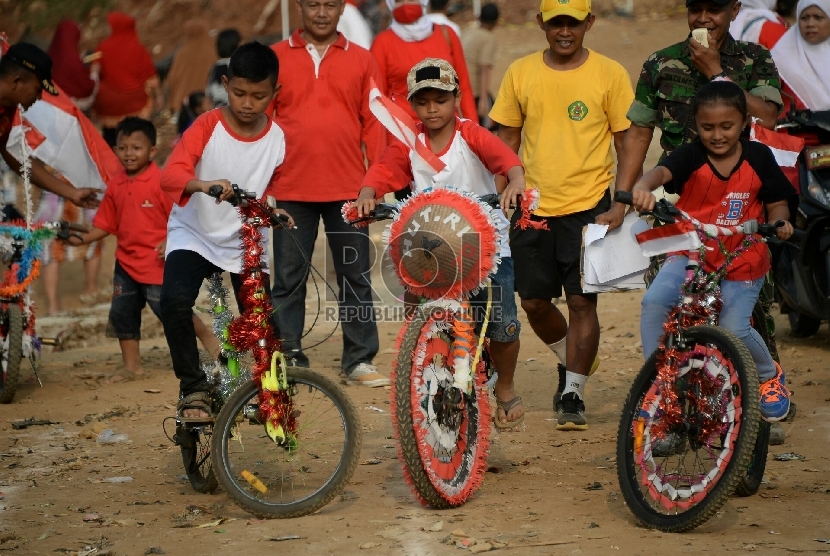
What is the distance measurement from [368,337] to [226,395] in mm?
2964

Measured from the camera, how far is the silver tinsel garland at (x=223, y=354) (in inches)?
232

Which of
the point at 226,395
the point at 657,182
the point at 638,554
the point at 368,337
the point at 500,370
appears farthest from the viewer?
the point at 368,337

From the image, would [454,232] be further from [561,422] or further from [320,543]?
[561,422]

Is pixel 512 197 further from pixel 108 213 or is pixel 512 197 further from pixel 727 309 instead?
pixel 108 213

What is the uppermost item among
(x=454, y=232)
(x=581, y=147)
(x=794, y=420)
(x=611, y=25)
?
(x=611, y=25)

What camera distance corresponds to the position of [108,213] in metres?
9.28

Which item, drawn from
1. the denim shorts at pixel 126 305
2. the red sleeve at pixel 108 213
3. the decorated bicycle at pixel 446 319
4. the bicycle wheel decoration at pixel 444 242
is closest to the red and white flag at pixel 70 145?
the red sleeve at pixel 108 213

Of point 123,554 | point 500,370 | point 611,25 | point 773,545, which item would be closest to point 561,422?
point 500,370

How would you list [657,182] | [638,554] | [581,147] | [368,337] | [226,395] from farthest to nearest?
[368,337] → [581,147] → [226,395] → [657,182] → [638,554]

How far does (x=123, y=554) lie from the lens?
5.12 metres

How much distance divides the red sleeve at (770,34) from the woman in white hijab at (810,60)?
0.57 metres

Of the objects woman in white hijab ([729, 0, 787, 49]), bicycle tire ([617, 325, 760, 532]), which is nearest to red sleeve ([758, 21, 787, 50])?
woman in white hijab ([729, 0, 787, 49])

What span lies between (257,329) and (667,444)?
74.8 inches

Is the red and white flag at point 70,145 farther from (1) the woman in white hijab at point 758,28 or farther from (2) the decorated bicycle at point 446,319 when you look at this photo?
(1) the woman in white hijab at point 758,28
